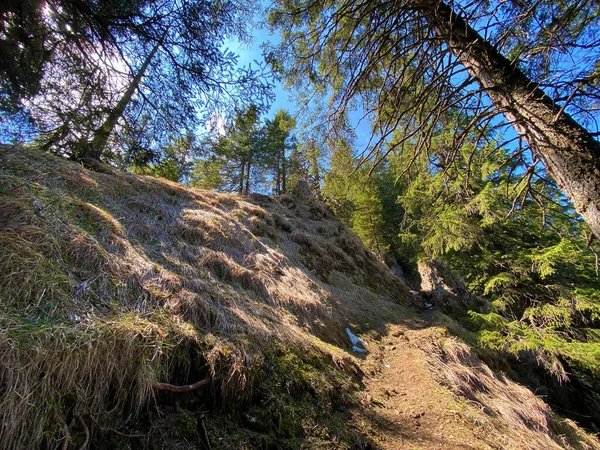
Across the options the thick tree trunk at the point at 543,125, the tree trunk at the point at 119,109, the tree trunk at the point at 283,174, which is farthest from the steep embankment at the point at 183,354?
the tree trunk at the point at 283,174

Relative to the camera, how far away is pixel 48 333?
5.09ft

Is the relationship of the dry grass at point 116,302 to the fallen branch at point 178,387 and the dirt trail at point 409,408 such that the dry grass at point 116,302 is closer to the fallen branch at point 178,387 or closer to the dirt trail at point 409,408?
the fallen branch at point 178,387

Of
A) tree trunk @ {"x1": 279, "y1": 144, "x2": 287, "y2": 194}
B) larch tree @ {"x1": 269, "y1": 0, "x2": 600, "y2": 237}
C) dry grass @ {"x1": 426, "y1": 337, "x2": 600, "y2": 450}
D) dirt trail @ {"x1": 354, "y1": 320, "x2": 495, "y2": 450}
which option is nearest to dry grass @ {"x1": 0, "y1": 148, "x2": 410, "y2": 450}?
dirt trail @ {"x1": 354, "y1": 320, "x2": 495, "y2": 450}

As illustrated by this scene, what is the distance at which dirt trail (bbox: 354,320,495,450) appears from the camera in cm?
242

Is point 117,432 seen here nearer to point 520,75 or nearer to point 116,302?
point 116,302

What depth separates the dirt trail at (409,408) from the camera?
242 centimetres

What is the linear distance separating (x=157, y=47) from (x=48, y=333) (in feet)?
12.9

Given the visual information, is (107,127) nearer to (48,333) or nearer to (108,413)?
(48,333)

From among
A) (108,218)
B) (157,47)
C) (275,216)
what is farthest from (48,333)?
(275,216)

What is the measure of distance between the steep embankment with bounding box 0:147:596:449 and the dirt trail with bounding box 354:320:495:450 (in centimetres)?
2

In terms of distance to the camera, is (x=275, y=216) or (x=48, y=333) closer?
(x=48, y=333)

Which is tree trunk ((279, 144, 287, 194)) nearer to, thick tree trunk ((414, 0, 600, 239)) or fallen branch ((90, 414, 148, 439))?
thick tree trunk ((414, 0, 600, 239))

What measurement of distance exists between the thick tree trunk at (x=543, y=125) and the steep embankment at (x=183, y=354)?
2422 mm

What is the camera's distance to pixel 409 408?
117 inches
